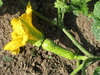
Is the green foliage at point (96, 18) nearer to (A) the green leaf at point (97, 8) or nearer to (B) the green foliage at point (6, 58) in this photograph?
(A) the green leaf at point (97, 8)

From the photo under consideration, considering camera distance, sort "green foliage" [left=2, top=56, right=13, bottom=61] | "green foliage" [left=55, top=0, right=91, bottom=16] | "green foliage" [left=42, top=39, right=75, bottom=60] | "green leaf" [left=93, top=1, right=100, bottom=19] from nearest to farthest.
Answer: "green leaf" [left=93, top=1, right=100, bottom=19] → "green foliage" [left=55, top=0, right=91, bottom=16] → "green foliage" [left=42, top=39, right=75, bottom=60] → "green foliage" [left=2, top=56, right=13, bottom=61]

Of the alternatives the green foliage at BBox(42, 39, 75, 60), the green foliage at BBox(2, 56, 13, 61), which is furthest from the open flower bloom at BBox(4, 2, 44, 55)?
the green foliage at BBox(2, 56, 13, 61)

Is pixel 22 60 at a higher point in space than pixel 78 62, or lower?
higher

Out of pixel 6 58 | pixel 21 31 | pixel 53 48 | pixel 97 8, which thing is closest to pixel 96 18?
pixel 97 8

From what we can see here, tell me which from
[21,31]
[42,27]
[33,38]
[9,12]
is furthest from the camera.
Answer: [42,27]

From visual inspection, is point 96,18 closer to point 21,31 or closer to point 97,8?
point 97,8

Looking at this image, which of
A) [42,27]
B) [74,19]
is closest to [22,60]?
[42,27]

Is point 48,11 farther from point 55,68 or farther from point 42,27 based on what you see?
point 55,68

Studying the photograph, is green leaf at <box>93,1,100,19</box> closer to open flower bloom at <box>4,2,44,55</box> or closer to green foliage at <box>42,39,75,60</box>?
→ green foliage at <box>42,39,75,60</box>
